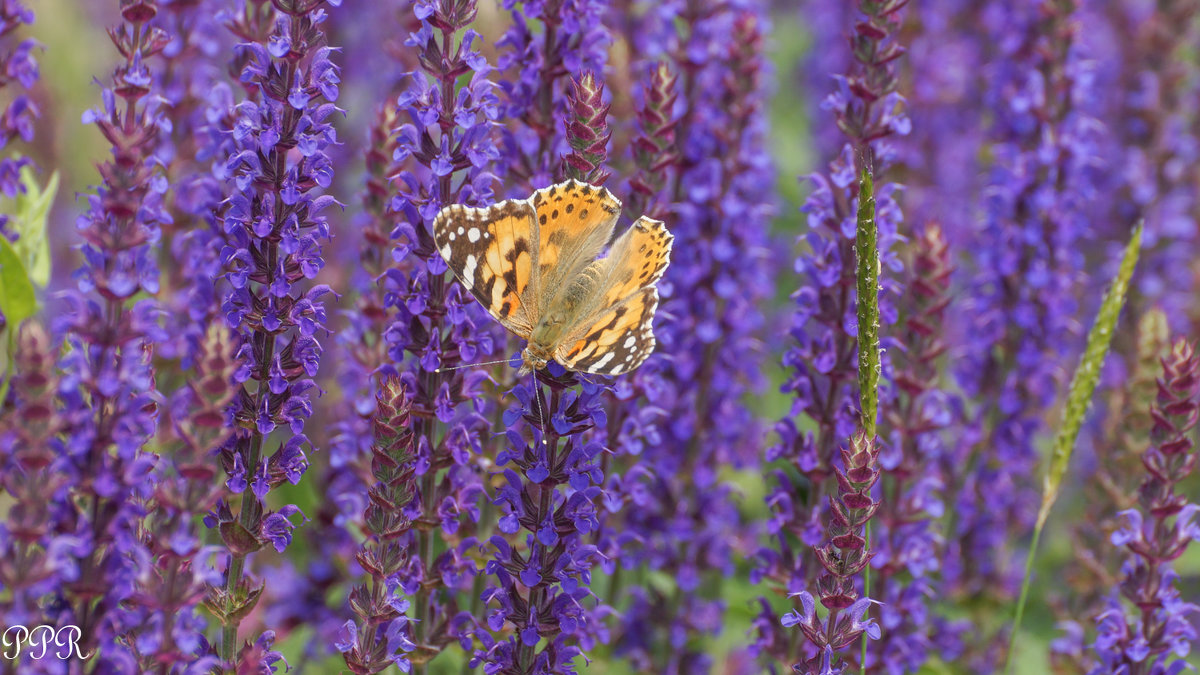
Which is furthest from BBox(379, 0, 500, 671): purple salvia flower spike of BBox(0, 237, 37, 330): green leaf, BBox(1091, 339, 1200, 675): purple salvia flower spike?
BBox(1091, 339, 1200, 675): purple salvia flower spike

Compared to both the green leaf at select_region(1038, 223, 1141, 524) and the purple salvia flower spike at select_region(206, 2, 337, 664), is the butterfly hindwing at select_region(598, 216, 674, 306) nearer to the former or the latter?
the purple salvia flower spike at select_region(206, 2, 337, 664)

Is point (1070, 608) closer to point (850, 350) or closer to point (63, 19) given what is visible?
point (850, 350)

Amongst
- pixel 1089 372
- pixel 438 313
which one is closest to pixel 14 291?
pixel 438 313

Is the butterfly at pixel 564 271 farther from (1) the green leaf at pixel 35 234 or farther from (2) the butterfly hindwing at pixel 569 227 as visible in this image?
(1) the green leaf at pixel 35 234

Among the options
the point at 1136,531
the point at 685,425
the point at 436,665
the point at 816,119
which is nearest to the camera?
the point at 1136,531

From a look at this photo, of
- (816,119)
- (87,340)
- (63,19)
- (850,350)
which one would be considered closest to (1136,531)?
(850,350)

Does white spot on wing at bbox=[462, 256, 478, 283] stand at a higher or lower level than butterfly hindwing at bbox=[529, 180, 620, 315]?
lower
